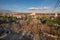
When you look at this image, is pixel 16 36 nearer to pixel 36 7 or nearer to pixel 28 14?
pixel 28 14

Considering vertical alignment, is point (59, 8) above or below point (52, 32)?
above

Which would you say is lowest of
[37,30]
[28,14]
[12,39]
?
[12,39]

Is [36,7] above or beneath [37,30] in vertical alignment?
above

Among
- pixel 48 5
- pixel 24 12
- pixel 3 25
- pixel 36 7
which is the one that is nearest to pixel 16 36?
pixel 3 25

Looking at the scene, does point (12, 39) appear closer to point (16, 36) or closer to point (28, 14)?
point (16, 36)

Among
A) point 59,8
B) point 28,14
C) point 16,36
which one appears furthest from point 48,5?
point 16,36

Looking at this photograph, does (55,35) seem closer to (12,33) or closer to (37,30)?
(37,30)

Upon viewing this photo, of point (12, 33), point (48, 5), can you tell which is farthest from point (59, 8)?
point (12, 33)

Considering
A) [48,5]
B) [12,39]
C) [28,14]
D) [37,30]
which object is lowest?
[12,39]
